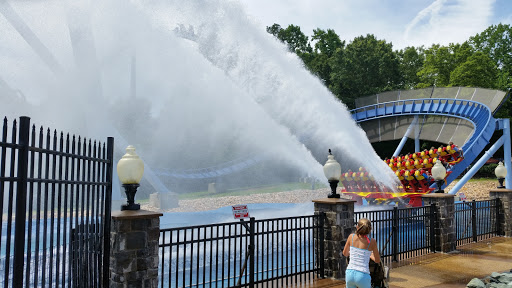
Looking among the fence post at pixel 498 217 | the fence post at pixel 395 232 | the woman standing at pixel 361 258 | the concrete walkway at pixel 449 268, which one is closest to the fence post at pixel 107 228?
the woman standing at pixel 361 258

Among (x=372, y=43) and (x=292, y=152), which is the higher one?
(x=372, y=43)

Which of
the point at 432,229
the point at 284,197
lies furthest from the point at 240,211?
the point at 284,197

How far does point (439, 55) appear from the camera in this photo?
48.0 m

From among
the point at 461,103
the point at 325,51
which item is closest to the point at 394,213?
the point at 461,103

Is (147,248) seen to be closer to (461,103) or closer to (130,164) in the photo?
(130,164)

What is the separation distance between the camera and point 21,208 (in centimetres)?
319

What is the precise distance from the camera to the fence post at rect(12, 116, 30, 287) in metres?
3.08

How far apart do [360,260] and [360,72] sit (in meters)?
45.7

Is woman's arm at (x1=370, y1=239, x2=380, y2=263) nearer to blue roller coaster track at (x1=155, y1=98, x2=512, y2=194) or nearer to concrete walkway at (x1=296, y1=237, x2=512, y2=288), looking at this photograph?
concrete walkway at (x1=296, y1=237, x2=512, y2=288)

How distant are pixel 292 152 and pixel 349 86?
79.0 feet

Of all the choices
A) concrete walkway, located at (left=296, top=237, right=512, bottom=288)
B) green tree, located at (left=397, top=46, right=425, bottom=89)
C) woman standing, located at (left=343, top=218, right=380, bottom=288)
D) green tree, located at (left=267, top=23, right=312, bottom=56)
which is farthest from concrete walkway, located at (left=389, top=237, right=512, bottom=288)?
green tree, located at (left=267, top=23, right=312, bottom=56)

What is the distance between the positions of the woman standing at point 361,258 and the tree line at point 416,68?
1695 inches

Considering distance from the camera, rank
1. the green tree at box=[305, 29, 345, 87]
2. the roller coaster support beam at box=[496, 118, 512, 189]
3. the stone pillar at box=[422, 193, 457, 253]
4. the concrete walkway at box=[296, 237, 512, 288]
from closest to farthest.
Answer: the concrete walkway at box=[296, 237, 512, 288], the stone pillar at box=[422, 193, 457, 253], the roller coaster support beam at box=[496, 118, 512, 189], the green tree at box=[305, 29, 345, 87]

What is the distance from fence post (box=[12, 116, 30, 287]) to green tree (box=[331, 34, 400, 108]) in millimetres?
45491
